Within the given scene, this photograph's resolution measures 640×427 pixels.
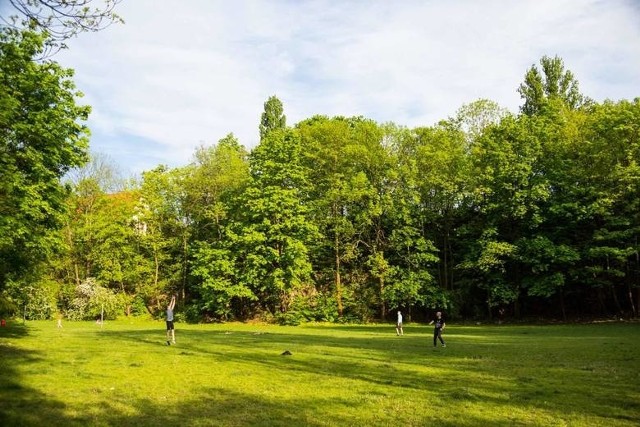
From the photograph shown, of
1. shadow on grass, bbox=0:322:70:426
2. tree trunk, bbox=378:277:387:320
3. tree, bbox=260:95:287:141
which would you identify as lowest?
shadow on grass, bbox=0:322:70:426

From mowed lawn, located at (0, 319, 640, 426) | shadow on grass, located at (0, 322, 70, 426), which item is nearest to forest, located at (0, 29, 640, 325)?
mowed lawn, located at (0, 319, 640, 426)

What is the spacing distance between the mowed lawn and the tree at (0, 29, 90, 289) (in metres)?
5.15

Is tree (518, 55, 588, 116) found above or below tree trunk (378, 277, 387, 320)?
above

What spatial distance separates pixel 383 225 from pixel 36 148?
37.5 metres

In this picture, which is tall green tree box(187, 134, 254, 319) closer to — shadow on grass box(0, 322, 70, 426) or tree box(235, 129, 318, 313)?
tree box(235, 129, 318, 313)

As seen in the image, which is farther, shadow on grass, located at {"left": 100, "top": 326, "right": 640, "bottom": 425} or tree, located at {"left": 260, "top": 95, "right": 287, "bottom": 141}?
tree, located at {"left": 260, "top": 95, "right": 287, "bottom": 141}

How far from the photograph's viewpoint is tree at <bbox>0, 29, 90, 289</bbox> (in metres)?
23.6

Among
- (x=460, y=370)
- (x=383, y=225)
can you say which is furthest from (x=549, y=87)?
(x=460, y=370)

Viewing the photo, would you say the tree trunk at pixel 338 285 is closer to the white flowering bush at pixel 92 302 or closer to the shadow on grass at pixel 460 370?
the white flowering bush at pixel 92 302

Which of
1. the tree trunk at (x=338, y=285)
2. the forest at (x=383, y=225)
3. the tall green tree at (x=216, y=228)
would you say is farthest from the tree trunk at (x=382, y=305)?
the tall green tree at (x=216, y=228)

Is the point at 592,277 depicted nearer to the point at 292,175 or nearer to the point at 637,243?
the point at 637,243

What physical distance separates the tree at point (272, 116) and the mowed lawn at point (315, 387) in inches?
2081

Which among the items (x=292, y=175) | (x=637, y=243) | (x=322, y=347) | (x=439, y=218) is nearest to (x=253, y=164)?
(x=292, y=175)

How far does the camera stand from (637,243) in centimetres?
4388
